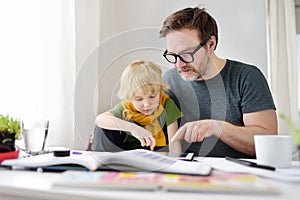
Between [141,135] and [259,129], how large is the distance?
0.52 m

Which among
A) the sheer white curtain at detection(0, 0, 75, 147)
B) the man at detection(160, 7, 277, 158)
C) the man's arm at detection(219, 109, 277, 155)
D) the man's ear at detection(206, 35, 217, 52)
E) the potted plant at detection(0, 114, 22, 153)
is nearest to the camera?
→ the potted plant at detection(0, 114, 22, 153)

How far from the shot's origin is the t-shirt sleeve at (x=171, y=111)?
118 cm

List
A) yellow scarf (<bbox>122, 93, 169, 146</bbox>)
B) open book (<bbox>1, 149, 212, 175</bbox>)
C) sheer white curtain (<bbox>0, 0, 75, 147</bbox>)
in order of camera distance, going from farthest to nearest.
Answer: sheer white curtain (<bbox>0, 0, 75, 147</bbox>), yellow scarf (<bbox>122, 93, 169, 146</bbox>), open book (<bbox>1, 149, 212, 175</bbox>)

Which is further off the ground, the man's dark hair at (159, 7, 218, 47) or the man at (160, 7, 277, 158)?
the man's dark hair at (159, 7, 218, 47)

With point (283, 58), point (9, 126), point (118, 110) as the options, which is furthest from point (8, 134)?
point (283, 58)

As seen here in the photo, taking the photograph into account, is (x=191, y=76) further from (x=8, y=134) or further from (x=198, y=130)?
(x=8, y=134)

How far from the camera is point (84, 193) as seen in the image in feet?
2.18

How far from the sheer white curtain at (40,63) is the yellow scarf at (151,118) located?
2.19ft

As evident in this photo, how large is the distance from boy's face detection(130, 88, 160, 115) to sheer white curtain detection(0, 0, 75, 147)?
721 mm

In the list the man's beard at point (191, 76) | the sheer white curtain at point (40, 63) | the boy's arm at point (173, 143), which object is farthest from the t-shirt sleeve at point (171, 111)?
the sheer white curtain at point (40, 63)

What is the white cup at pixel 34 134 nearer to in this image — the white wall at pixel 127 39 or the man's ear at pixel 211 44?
the white wall at pixel 127 39

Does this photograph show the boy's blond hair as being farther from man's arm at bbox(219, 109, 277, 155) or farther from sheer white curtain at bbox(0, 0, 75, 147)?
sheer white curtain at bbox(0, 0, 75, 147)

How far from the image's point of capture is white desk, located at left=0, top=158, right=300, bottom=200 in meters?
0.63

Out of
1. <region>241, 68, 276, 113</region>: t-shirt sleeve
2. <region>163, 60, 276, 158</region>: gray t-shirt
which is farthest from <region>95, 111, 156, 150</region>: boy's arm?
<region>241, 68, 276, 113</region>: t-shirt sleeve
